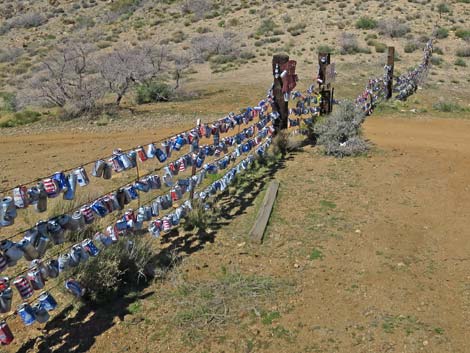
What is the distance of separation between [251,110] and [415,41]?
20743 millimetres

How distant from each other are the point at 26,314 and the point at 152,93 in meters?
14.1

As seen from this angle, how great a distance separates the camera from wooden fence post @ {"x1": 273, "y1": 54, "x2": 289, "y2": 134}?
1012 centimetres

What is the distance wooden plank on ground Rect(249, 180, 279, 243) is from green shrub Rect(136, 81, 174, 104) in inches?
404

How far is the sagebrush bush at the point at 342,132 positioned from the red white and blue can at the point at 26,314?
22.8 feet

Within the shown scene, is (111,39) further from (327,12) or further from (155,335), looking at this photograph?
(155,335)

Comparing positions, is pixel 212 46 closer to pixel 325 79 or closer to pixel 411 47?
pixel 411 47

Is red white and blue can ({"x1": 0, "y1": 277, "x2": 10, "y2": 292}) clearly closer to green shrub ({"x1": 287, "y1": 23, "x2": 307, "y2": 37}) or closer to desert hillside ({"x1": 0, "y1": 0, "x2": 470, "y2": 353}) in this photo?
desert hillside ({"x1": 0, "y1": 0, "x2": 470, "y2": 353})

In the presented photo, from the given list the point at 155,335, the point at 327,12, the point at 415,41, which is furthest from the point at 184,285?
the point at 327,12

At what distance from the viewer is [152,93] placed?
17.8m

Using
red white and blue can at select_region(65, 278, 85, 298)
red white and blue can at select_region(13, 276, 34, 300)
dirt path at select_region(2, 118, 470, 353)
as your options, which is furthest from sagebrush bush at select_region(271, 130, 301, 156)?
red white and blue can at select_region(13, 276, 34, 300)

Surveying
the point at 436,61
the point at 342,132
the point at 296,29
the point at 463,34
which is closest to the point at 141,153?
the point at 342,132

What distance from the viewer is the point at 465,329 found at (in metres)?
4.56

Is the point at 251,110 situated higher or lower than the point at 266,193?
higher

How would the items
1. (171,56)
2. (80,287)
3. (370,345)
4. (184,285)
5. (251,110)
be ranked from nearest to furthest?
(370,345) < (80,287) < (184,285) < (251,110) < (171,56)
